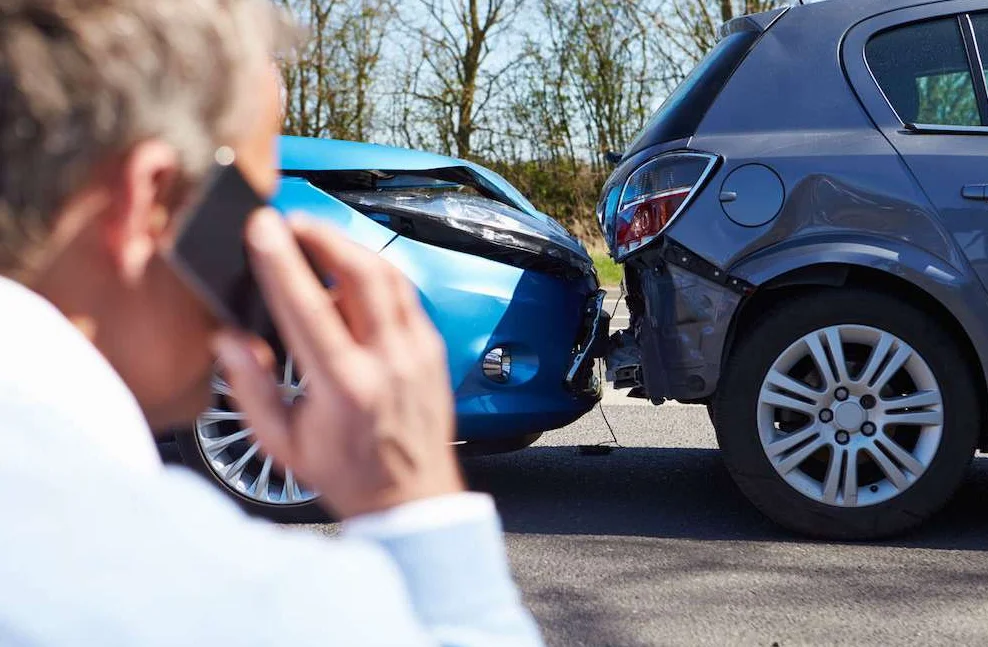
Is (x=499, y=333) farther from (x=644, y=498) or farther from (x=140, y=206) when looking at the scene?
(x=140, y=206)

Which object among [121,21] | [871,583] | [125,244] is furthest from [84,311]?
[871,583]

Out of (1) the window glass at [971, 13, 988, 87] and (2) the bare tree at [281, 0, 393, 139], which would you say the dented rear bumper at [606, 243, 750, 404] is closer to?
(1) the window glass at [971, 13, 988, 87]

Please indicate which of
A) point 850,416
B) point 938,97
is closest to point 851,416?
point 850,416

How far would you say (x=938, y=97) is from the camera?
3906 mm

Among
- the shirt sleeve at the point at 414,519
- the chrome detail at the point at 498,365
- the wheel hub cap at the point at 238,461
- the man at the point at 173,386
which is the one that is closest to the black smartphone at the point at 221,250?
the man at the point at 173,386

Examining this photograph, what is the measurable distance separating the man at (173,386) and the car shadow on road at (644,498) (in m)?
3.41

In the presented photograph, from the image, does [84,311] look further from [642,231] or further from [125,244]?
[642,231]

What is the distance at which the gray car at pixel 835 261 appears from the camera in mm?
3785

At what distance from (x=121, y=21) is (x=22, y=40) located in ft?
0.16

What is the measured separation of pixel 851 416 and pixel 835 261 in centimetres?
48

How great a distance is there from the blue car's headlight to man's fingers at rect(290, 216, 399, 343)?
334 cm

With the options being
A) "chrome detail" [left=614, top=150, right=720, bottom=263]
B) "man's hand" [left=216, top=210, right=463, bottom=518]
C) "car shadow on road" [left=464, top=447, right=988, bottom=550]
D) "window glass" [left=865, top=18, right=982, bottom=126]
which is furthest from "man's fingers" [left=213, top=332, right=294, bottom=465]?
"window glass" [left=865, top=18, right=982, bottom=126]

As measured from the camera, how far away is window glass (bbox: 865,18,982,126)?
389 centimetres

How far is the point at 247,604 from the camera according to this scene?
0.57 meters
